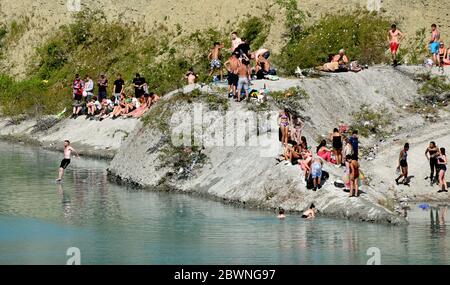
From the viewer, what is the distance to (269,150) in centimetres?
4038

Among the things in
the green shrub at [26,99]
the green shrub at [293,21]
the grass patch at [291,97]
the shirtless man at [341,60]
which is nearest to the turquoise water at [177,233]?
the grass patch at [291,97]

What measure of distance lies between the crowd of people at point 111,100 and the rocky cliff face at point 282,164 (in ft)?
25.9

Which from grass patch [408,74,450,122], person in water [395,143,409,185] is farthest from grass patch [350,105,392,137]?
person in water [395,143,409,185]

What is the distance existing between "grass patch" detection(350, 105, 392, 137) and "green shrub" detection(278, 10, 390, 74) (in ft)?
16.6

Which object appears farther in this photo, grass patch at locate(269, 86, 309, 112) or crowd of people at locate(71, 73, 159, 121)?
crowd of people at locate(71, 73, 159, 121)

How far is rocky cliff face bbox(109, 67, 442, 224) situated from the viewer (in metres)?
37.1

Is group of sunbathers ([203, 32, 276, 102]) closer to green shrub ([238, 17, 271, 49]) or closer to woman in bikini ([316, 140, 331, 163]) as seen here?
woman in bikini ([316, 140, 331, 163])

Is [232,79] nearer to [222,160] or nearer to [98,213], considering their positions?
[222,160]

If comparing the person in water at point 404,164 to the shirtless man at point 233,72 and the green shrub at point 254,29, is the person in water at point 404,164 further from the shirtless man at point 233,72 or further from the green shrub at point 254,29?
the green shrub at point 254,29

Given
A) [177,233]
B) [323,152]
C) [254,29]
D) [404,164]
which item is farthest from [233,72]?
[254,29]

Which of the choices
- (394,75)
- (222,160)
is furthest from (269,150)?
(394,75)

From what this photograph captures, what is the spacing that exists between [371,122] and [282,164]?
8.45 meters

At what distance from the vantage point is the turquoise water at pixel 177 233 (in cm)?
3128

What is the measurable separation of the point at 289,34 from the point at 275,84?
15.8 meters
